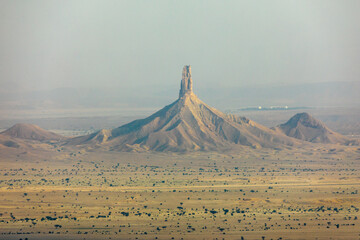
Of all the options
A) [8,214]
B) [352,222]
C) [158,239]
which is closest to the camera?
[158,239]

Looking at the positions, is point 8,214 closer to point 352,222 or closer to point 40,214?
point 40,214

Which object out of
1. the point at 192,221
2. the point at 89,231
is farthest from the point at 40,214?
the point at 192,221

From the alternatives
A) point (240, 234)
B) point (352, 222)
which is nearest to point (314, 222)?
point (352, 222)

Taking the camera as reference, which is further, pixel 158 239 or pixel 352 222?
pixel 352 222

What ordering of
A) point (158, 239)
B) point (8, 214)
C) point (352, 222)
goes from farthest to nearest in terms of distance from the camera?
1. point (8, 214)
2. point (352, 222)
3. point (158, 239)

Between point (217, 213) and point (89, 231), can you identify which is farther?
point (217, 213)

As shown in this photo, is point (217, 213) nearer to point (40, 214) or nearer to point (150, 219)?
point (150, 219)

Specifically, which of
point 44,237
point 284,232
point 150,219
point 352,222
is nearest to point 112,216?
point 150,219

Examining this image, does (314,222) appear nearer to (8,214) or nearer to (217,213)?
(217,213)
